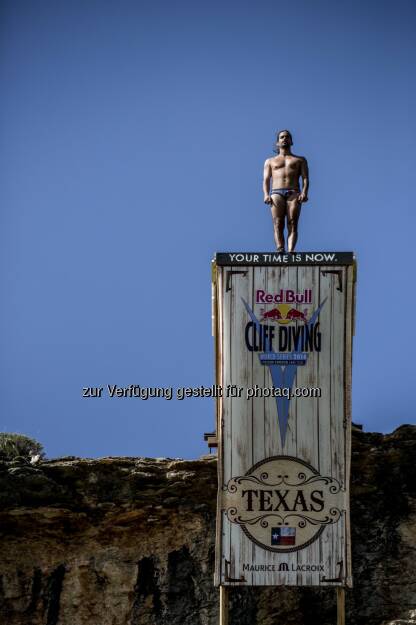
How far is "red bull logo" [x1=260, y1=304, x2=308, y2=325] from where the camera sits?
83.9 feet

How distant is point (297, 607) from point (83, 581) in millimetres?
4220

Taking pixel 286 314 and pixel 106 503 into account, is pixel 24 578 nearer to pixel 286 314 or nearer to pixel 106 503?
pixel 106 503

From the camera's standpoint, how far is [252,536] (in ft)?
82.2

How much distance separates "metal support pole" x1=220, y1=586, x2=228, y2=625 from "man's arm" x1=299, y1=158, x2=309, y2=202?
25.0 ft

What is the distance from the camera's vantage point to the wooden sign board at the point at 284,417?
2498cm

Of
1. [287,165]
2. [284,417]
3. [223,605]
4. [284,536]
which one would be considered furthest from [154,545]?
[287,165]

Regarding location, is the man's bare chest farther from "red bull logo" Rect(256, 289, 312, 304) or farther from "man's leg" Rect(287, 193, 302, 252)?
"red bull logo" Rect(256, 289, 312, 304)

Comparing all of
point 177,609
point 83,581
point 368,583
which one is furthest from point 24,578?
point 368,583

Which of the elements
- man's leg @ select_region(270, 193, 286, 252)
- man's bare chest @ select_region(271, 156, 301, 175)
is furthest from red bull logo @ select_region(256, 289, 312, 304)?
man's bare chest @ select_region(271, 156, 301, 175)

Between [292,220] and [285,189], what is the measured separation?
0.66 metres

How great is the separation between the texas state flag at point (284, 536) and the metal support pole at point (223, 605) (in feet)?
4.12

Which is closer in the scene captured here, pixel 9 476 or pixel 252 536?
pixel 252 536

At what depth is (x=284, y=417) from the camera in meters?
25.4

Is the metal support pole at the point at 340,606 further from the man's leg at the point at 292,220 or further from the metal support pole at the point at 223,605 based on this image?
the man's leg at the point at 292,220
